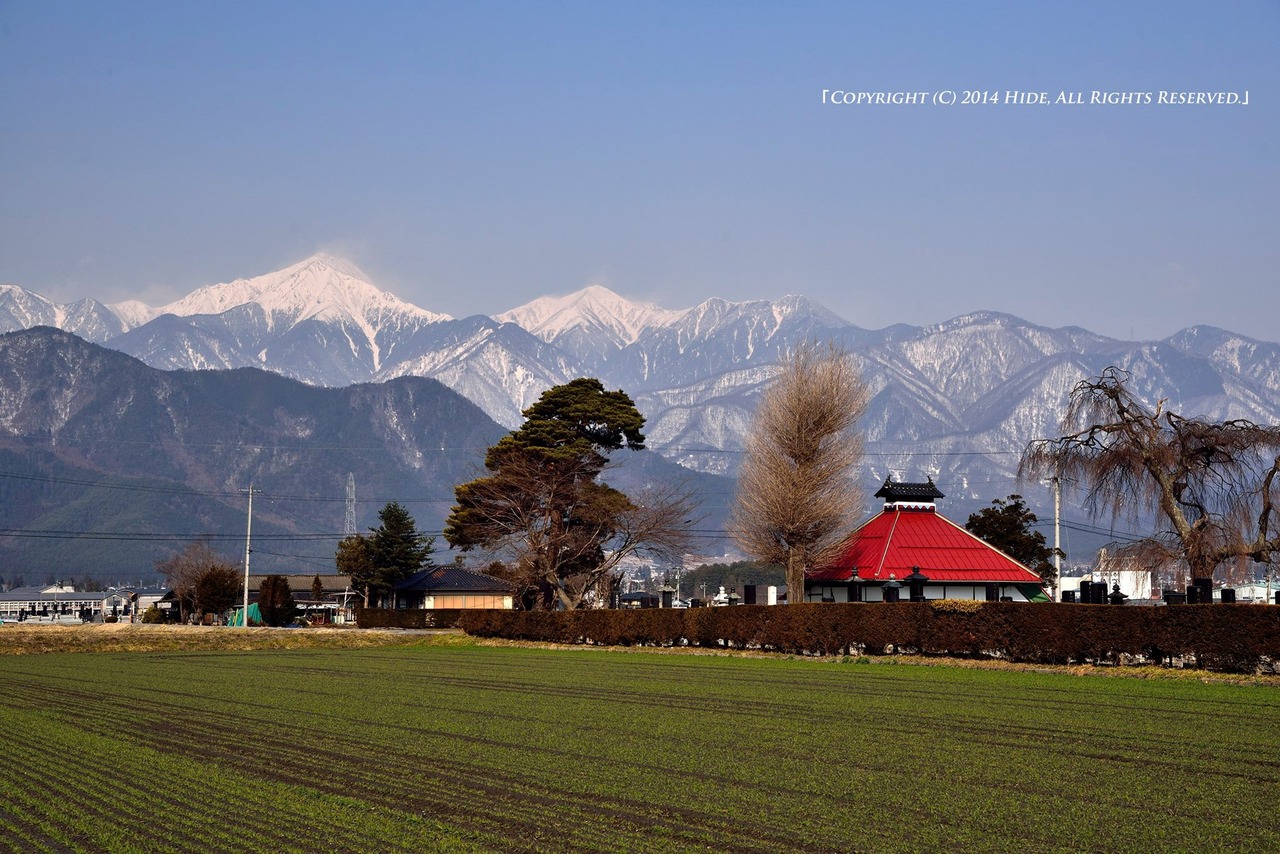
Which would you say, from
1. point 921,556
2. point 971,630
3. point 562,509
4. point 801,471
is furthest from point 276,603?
point 971,630

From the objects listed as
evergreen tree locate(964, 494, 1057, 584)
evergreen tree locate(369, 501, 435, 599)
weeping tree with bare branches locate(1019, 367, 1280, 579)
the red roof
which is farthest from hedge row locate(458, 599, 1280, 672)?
evergreen tree locate(369, 501, 435, 599)

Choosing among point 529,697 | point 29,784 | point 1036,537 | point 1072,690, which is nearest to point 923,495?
point 1036,537

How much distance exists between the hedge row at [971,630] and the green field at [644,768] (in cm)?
252

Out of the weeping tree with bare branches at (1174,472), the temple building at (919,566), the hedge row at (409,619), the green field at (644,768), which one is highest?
the weeping tree with bare branches at (1174,472)

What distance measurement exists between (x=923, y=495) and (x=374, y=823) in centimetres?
5738

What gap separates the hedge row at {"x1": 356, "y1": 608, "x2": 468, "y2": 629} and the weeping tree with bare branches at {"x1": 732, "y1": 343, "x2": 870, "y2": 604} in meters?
33.5

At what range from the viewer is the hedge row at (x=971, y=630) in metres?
30.7

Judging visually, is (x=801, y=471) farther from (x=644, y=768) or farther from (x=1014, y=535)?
(x=644, y=768)

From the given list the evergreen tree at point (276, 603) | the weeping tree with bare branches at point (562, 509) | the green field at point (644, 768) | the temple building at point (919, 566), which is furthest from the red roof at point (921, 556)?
the evergreen tree at point (276, 603)

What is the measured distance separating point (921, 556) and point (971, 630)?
72.6 feet

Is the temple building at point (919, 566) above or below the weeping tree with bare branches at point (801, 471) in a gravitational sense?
below

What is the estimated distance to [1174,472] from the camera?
4262cm

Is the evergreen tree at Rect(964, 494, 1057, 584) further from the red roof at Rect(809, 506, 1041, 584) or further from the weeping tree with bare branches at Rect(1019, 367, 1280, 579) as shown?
the weeping tree with bare branches at Rect(1019, 367, 1280, 579)

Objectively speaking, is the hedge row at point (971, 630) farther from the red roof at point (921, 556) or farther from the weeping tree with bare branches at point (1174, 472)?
the red roof at point (921, 556)
